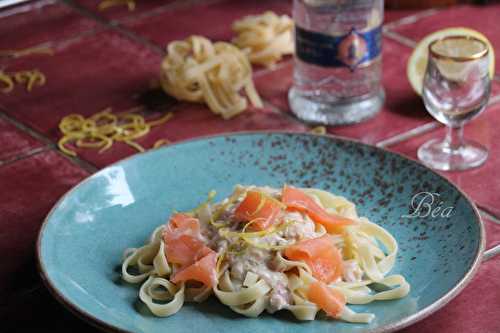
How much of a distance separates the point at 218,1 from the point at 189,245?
1.50 meters

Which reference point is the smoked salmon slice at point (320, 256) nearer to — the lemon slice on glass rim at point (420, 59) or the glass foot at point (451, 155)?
the glass foot at point (451, 155)

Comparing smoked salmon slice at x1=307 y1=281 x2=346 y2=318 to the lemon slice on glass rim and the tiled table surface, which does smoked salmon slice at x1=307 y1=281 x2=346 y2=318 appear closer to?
the tiled table surface

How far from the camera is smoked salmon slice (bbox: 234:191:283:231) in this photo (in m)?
1.43

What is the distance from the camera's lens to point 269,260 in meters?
1.40

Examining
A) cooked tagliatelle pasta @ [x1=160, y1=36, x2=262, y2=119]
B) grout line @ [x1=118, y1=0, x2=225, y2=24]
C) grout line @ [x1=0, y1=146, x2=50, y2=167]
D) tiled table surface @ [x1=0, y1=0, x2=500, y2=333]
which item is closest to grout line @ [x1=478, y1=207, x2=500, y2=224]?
tiled table surface @ [x1=0, y1=0, x2=500, y2=333]

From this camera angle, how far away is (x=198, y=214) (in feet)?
5.03

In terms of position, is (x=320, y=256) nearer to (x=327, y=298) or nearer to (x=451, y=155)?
(x=327, y=298)

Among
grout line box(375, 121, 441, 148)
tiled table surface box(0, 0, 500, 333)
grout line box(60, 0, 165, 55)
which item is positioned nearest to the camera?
tiled table surface box(0, 0, 500, 333)

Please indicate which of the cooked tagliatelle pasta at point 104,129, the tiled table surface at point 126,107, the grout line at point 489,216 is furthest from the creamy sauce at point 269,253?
the cooked tagliatelle pasta at point 104,129

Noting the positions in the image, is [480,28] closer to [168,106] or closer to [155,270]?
[168,106]

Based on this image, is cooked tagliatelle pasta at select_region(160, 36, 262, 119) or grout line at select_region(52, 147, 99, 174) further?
cooked tagliatelle pasta at select_region(160, 36, 262, 119)

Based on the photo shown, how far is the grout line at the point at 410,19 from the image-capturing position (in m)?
2.58

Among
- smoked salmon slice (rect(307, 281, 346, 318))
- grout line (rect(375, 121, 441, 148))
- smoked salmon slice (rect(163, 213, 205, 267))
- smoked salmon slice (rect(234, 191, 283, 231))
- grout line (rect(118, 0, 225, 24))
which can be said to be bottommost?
grout line (rect(375, 121, 441, 148))

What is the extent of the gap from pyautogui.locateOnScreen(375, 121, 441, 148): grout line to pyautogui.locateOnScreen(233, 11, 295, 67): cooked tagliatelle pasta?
0.47 metres
